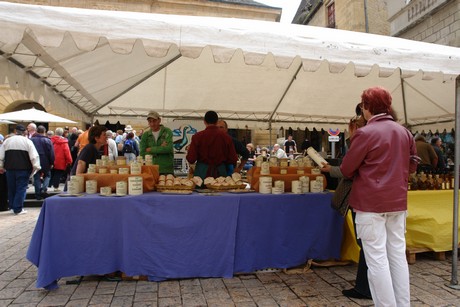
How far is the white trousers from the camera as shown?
7.85 feet

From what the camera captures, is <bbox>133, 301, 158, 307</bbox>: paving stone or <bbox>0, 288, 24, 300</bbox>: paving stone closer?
<bbox>133, 301, 158, 307</bbox>: paving stone

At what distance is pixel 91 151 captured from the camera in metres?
4.15

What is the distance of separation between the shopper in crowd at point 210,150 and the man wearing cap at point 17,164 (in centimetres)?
462

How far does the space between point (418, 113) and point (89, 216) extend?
23.0 feet

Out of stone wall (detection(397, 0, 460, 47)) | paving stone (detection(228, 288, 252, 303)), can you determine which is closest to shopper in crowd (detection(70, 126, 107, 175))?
paving stone (detection(228, 288, 252, 303))

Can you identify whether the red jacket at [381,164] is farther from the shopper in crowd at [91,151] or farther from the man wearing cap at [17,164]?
the man wearing cap at [17,164]

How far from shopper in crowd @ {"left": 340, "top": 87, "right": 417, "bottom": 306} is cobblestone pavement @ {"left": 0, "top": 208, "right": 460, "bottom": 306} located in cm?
71

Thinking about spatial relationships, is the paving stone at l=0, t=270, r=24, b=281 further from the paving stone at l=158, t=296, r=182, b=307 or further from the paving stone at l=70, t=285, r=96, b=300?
the paving stone at l=158, t=296, r=182, b=307

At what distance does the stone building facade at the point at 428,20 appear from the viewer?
1045 cm

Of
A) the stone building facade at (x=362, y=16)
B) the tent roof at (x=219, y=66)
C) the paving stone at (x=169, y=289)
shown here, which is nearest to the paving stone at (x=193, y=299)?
the paving stone at (x=169, y=289)

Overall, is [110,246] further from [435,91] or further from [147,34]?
[435,91]

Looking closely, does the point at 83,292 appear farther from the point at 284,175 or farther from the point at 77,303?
the point at 284,175

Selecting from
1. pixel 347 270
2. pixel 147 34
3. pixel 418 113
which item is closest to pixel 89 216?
pixel 147 34

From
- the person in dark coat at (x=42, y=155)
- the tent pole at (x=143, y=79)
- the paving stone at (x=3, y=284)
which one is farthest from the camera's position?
the person in dark coat at (x=42, y=155)
